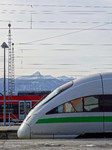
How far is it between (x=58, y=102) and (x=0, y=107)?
21372 millimetres

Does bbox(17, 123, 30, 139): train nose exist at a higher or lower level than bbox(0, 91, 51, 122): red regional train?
lower

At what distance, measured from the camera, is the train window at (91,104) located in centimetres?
1125

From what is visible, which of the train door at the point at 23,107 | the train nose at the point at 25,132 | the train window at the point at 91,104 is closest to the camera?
the train window at the point at 91,104

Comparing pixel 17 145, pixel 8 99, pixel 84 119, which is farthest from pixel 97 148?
pixel 8 99

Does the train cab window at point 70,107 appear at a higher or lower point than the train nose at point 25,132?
higher

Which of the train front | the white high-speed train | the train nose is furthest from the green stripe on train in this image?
the train nose

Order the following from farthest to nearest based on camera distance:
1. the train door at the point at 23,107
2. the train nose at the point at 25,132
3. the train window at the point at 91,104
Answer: the train door at the point at 23,107
the train nose at the point at 25,132
the train window at the point at 91,104

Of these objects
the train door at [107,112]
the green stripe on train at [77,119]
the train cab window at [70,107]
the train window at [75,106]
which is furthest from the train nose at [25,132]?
the train door at [107,112]

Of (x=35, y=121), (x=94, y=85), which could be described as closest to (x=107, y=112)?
(x=94, y=85)

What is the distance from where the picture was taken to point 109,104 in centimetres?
1123

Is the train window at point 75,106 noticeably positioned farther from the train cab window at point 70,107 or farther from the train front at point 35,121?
the train front at point 35,121

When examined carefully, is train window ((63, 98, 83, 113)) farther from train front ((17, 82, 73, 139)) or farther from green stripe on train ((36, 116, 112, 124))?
train front ((17, 82, 73, 139))

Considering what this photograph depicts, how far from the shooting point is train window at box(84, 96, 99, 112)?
36.9ft

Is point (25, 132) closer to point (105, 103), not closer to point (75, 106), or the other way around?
point (75, 106)
